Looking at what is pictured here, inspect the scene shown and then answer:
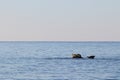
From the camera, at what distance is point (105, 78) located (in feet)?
216

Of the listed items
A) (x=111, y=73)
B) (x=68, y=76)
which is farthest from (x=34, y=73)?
(x=111, y=73)

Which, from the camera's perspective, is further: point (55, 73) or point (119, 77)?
point (55, 73)

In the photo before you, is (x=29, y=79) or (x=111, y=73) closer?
(x=29, y=79)

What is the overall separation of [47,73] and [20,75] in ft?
17.1

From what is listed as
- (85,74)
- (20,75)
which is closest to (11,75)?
(20,75)

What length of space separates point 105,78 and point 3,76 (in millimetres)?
14009

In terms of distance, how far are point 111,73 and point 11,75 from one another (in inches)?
592

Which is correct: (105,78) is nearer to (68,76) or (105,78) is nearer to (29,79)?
(68,76)

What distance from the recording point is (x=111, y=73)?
241ft

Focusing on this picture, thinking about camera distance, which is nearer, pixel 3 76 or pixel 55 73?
pixel 3 76

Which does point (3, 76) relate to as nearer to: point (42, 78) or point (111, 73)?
point (42, 78)

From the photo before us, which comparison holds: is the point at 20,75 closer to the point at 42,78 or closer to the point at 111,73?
the point at 42,78

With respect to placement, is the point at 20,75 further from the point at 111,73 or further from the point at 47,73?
the point at 111,73

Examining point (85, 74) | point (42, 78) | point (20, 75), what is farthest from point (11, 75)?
point (85, 74)
